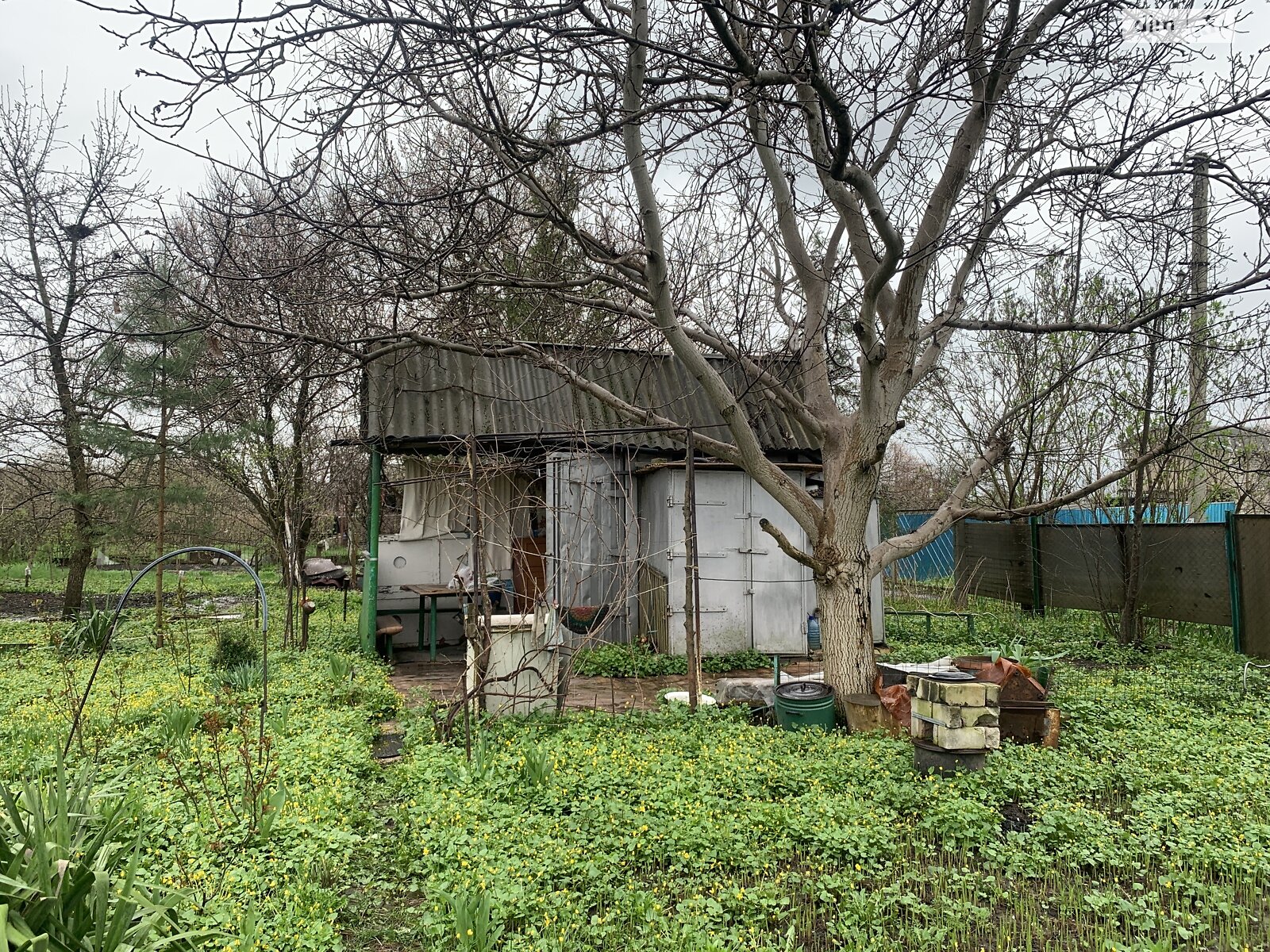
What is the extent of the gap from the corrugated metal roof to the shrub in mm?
2888

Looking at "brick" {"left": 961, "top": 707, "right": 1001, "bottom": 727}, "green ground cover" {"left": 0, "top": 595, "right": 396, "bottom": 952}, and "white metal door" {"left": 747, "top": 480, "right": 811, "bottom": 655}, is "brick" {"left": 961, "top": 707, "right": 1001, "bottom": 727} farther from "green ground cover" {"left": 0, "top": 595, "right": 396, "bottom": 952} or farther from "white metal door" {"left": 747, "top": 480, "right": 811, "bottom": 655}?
"white metal door" {"left": 747, "top": 480, "right": 811, "bottom": 655}

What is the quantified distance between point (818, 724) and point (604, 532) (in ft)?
16.2

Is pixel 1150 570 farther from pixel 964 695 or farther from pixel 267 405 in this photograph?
pixel 267 405

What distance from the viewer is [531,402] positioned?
11477 millimetres

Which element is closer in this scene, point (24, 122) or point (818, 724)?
point (818, 724)

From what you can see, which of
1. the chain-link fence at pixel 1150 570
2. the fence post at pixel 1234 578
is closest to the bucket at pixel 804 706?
the chain-link fence at pixel 1150 570

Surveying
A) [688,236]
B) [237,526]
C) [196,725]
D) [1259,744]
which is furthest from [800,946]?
[237,526]

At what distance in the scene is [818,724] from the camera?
6340 mm

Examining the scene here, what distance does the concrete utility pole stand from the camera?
23.0ft

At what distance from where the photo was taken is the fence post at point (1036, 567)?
1281 centimetres

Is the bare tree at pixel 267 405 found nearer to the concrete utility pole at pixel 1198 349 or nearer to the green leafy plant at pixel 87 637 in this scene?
the green leafy plant at pixel 87 637

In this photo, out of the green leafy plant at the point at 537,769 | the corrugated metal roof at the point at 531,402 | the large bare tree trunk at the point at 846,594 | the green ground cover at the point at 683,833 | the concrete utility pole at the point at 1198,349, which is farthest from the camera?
the corrugated metal roof at the point at 531,402

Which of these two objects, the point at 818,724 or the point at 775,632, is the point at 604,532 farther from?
the point at 818,724

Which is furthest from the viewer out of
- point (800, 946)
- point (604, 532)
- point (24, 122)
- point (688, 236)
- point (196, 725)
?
point (24, 122)
